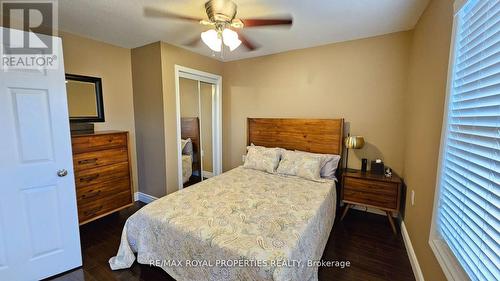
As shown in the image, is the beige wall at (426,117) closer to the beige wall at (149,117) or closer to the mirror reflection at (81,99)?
the beige wall at (149,117)

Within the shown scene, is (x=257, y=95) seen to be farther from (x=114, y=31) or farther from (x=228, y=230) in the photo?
(x=228, y=230)

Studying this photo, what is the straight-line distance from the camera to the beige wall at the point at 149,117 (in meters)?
3.06

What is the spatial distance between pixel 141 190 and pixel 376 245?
3435 mm

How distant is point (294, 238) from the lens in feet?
4.82

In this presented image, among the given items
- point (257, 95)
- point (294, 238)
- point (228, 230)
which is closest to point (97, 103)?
point (257, 95)

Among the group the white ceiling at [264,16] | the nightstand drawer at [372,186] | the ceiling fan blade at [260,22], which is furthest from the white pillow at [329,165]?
the ceiling fan blade at [260,22]

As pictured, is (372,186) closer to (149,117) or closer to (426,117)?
(426,117)

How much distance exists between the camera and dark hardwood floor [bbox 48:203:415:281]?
1.89m

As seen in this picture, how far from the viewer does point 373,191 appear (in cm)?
→ 255

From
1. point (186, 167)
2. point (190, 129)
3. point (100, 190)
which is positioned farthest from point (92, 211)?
point (190, 129)

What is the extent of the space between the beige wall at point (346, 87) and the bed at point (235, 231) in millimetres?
935

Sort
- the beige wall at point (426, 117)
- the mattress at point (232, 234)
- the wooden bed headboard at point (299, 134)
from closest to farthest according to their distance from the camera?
the mattress at point (232, 234), the beige wall at point (426, 117), the wooden bed headboard at point (299, 134)

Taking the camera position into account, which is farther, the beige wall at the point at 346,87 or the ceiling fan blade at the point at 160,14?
the beige wall at the point at 346,87

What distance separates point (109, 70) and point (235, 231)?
3014 mm
